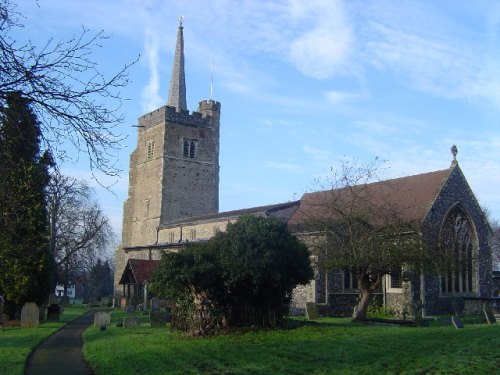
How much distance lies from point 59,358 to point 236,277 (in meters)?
5.70

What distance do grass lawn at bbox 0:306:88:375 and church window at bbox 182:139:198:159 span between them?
104ft

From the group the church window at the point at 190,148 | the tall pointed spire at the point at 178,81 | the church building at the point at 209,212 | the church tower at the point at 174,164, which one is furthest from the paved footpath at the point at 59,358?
the tall pointed spire at the point at 178,81

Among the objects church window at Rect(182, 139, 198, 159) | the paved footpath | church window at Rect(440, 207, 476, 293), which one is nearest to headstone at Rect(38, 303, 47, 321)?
the paved footpath

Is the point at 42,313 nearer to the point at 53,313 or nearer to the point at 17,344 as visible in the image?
the point at 53,313

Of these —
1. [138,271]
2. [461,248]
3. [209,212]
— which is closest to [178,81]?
[209,212]

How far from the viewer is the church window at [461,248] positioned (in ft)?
94.3

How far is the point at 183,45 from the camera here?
191 ft

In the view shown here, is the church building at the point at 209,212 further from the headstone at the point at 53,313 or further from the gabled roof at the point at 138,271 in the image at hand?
the headstone at the point at 53,313

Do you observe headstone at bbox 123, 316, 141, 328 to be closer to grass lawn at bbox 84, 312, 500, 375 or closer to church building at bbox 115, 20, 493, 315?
grass lawn at bbox 84, 312, 500, 375

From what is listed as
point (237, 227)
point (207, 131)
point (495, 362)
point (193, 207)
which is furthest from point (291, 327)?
point (207, 131)

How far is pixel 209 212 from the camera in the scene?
2126 inches

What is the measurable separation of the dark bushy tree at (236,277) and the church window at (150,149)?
37.3 meters

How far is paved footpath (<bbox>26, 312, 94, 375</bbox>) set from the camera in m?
11.9

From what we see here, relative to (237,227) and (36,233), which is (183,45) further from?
(237,227)
